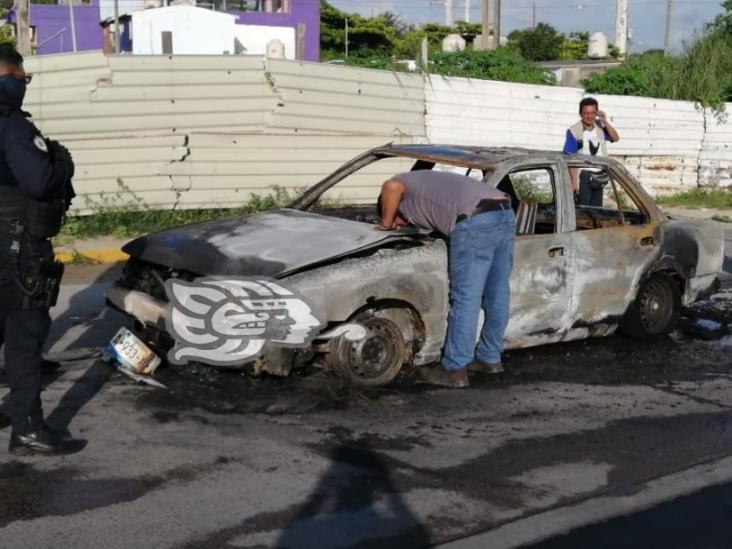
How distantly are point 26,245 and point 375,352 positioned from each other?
2.14m

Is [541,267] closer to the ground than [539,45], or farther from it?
closer to the ground

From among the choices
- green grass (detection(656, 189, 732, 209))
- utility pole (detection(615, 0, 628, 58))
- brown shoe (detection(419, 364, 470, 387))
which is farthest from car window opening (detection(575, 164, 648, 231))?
utility pole (detection(615, 0, 628, 58))

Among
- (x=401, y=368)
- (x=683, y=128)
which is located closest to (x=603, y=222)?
(x=401, y=368)

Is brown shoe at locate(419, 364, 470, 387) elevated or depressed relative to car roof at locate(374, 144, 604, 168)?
depressed

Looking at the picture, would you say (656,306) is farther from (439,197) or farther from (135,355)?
(135,355)

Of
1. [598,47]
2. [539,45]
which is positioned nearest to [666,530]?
[598,47]

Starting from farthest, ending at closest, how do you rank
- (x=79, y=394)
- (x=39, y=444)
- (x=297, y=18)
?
1. (x=297, y=18)
2. (x=79, y=394)
3. (x=39, y=444)

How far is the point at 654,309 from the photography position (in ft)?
24.9

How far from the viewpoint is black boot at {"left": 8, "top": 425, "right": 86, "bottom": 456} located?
4652 mm

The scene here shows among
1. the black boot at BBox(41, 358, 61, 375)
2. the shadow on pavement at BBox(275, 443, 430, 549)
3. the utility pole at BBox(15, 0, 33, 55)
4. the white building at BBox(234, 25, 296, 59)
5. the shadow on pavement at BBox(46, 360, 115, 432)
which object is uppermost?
the white building at BBox(234, 25, 296, 59)

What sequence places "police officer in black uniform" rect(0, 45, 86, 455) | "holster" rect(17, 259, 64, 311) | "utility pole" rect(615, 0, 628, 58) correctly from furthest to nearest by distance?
"utility pole" rect(615, 0, 628, 58) → "holster" rect(17, 259, 64, 311) → "police officer in black uniform" rect(0, 45, 86, 455)

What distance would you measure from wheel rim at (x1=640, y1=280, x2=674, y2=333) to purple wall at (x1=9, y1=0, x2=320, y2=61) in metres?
36.6

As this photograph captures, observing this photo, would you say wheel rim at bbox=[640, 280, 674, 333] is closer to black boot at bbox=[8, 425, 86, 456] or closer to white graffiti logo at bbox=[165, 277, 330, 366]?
white graffiti logo at bbox=[165, 277, 330, 366]

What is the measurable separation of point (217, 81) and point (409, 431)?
8293 millimetres
